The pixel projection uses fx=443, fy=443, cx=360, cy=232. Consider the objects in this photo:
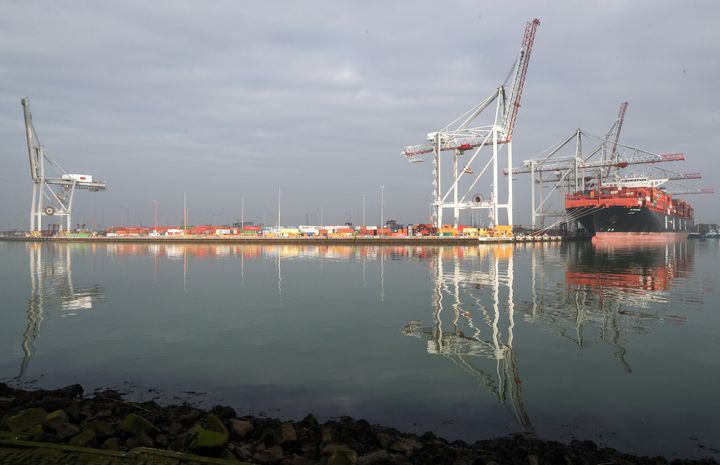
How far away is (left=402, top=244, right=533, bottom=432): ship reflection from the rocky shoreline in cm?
134

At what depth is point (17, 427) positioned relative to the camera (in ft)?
17.6

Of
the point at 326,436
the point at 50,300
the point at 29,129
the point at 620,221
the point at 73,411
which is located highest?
the point at 29,129

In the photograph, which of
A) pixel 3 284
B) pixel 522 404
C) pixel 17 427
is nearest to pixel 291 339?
pixel 522 404

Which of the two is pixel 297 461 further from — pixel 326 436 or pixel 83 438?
pixel 83 438

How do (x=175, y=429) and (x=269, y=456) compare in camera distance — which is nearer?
(x=269, y=456)

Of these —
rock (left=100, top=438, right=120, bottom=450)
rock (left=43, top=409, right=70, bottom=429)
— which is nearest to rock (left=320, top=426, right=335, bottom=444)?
rock (left=100, top=438, right=120, bottom=450)

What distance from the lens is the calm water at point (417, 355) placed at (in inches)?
290

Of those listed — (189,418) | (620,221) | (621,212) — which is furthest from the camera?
(620,221)

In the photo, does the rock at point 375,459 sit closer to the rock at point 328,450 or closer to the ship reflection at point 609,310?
the rock at point 328,450

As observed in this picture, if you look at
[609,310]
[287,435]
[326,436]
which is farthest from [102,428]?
[609,310]

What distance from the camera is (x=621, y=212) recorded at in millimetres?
86500

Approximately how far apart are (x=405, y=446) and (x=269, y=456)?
1641 millimetres

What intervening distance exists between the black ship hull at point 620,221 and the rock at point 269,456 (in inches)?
3780

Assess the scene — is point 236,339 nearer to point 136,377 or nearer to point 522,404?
point 136,377
